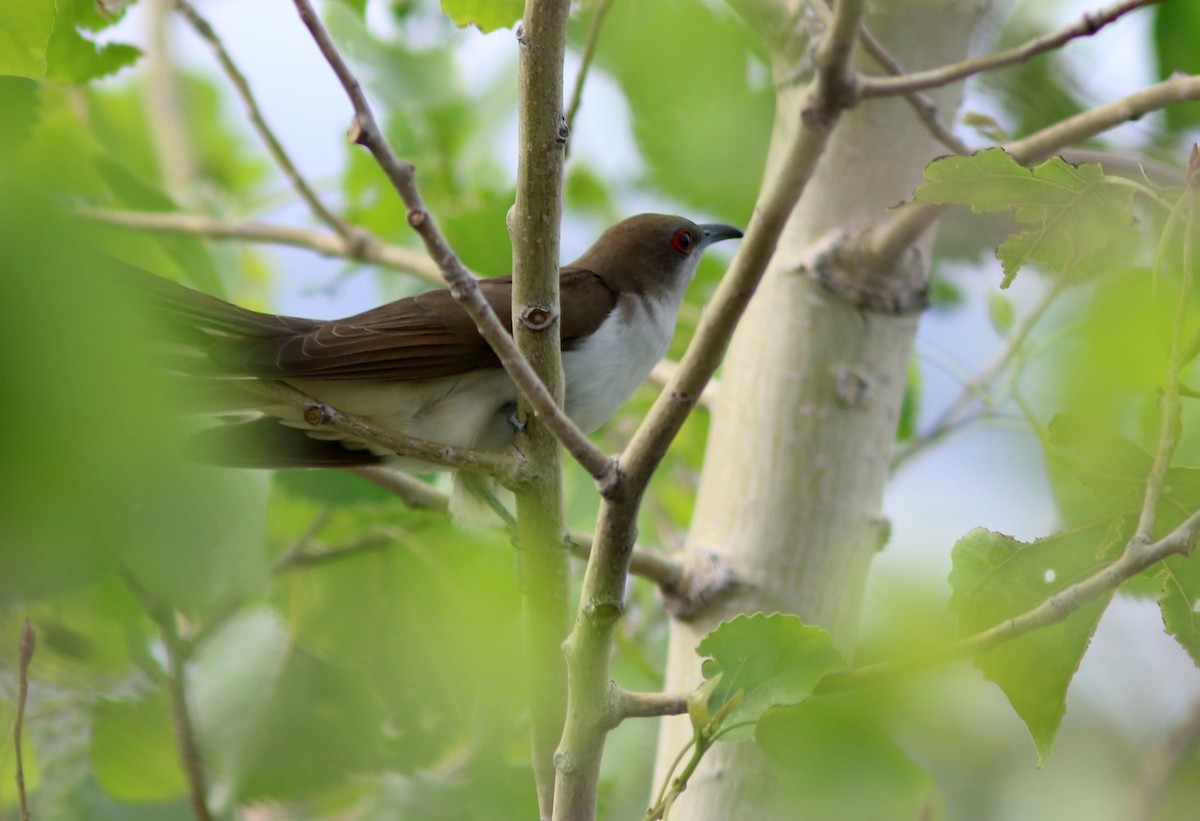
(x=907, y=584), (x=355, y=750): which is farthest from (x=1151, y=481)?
(x=355, y=750)

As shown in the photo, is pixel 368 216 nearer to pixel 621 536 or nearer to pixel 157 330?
pixel 621 536

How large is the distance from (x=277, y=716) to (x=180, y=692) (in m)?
0.50

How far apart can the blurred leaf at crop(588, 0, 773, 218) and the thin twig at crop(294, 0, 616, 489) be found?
132 centimetres

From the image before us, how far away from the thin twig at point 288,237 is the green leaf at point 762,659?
197cm

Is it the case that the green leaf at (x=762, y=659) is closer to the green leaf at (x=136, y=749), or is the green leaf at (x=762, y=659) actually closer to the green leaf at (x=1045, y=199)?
the green leaf at (x=1045, y=199)

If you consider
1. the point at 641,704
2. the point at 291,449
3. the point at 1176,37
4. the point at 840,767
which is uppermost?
the point at 1176,37

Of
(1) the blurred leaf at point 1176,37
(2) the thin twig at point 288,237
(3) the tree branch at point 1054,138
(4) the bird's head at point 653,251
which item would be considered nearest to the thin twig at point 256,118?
(2) the thin twig at point 288,237

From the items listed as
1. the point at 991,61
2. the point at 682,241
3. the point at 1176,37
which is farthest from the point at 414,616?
the point at 1176,37

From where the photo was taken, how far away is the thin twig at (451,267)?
1.42 meters

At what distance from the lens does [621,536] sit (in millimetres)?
1831

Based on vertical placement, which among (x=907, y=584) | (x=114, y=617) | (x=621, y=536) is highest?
(x=114, y=617)

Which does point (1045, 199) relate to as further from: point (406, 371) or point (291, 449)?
point (291, 449)

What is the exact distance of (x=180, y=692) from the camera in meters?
2.65

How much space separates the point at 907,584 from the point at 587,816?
668 mm
